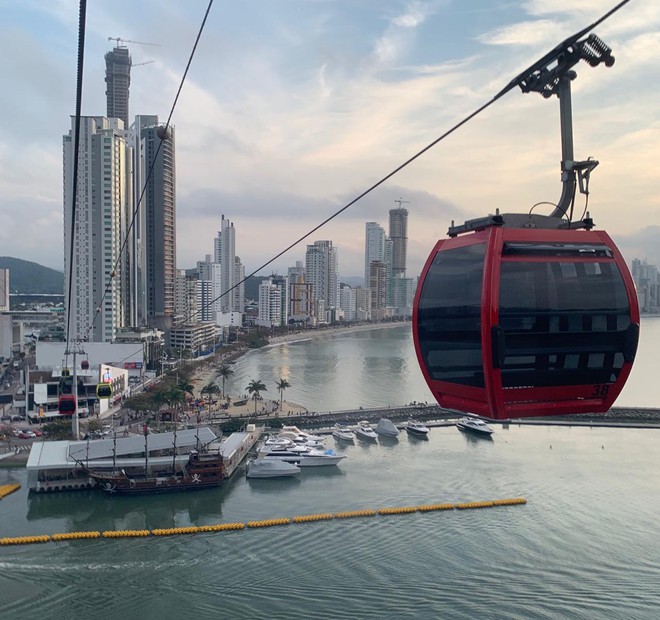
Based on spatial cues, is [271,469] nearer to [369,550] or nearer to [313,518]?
[313,518]

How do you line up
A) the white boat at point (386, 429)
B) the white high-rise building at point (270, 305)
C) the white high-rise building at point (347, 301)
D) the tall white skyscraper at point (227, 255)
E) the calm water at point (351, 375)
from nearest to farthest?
the white boat at point (386, 429) → the calm water at point (351, 375) → the white high-rise building at point (270, 305) → the tall white skyscraper at point (227, 255) → the white high-rise building at point (347, 301)

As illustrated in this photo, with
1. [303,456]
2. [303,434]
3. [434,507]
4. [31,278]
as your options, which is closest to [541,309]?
[434,507]

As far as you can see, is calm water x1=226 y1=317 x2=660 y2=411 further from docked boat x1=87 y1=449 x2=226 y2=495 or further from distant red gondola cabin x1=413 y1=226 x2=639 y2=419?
distant red gondola cabin x1=413 y1=226 x2=639 y2=419

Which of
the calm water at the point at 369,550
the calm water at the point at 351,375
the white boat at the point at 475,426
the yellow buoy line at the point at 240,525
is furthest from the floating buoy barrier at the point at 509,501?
the calm water at the point at 351,375

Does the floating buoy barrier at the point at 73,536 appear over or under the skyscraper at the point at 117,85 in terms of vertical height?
under

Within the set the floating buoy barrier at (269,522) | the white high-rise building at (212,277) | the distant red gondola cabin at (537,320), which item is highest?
the white high-rise building at (212,277)

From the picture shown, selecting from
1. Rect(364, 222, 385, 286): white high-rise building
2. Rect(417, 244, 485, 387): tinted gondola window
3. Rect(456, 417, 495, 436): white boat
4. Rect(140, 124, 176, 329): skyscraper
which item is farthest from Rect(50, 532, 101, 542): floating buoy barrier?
Rect(364, 222, 385, 286): white high-rise building

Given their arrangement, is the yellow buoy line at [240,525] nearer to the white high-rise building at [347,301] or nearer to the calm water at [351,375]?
the calm water at [351,375]

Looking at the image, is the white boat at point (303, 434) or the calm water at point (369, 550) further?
the white boat at point (303, 434)
